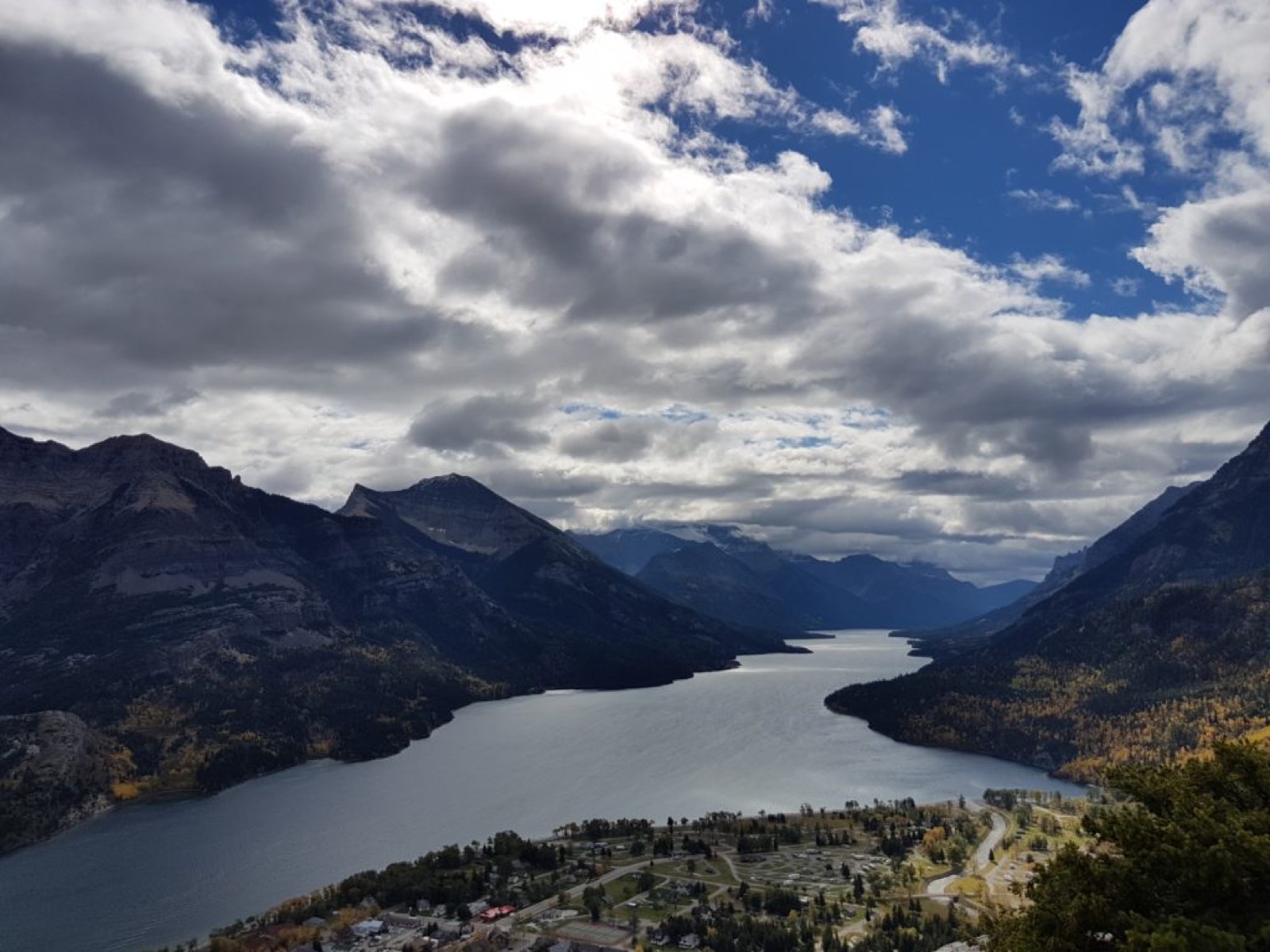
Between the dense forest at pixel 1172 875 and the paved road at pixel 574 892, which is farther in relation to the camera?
the paved road at pixel 574 892

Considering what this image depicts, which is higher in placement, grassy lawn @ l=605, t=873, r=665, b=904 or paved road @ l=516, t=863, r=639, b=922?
paved road @ l=516, t=863, r=639, b=922

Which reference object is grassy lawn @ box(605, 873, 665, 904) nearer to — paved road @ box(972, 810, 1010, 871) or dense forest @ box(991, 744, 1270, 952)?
paved road @ box(972, 810, 1010, 871)

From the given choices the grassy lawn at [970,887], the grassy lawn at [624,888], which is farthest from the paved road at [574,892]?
the grassy lawn at [970,887]

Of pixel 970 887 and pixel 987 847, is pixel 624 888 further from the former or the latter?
pixel 987 847

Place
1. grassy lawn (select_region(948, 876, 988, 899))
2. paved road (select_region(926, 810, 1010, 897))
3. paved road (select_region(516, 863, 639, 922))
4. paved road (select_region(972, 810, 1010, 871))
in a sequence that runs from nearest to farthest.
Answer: paved road (select_region(516, 863, 639, 922)) < grassy lawn (select_region(948, 876, 988, 899)) < paved road (select_region(926, 810, 1010, 897)) < paved road (select_region(972, 810, 1010, 871))

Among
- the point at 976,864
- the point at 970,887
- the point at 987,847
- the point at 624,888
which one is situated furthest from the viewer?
the point at 987,847

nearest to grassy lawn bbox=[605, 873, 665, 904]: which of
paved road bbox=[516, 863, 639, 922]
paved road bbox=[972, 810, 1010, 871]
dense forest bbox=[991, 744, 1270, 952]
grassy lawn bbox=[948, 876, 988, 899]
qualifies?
paved road bbox=[516, 863, 639, 922]

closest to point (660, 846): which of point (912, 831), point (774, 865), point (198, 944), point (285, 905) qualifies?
point (774, 865)

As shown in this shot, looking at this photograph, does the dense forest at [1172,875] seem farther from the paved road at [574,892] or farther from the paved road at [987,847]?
the paved road at [987,847]

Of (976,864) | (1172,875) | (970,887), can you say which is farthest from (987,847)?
(1172,875)

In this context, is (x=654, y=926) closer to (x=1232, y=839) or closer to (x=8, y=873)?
(x=1232, y=839)

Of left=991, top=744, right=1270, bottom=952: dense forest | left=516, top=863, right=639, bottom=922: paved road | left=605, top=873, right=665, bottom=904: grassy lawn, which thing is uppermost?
left=991, top=744, right=1270, bottom=952: dense forest

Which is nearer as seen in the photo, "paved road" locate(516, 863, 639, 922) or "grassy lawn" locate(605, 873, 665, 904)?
"paved road" locate(516, 863, 639, 922)
